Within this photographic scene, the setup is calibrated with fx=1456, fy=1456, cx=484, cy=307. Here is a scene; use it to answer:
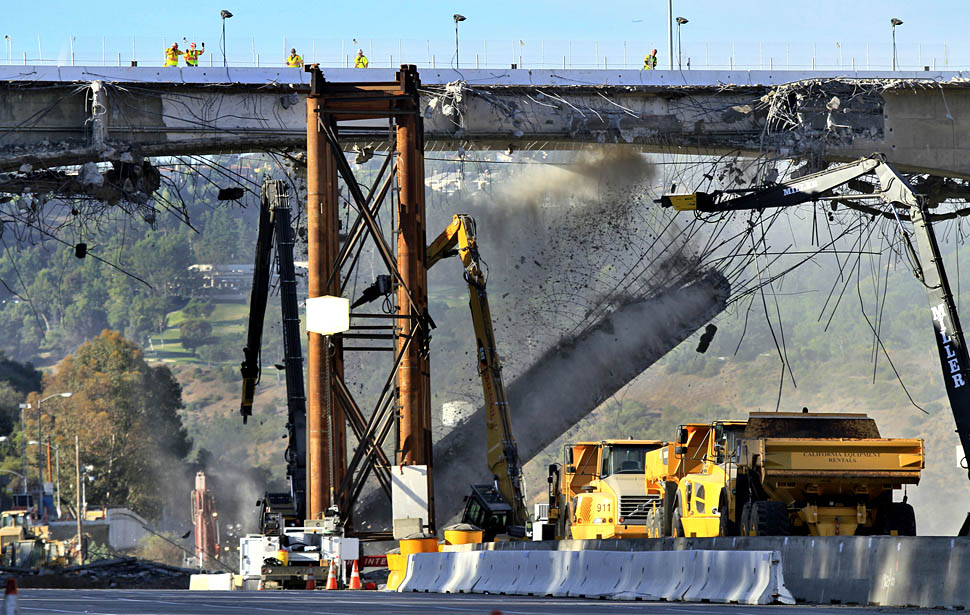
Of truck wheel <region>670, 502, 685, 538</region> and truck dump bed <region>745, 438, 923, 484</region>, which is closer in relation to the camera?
truck dump bed <region>745, 438, 923, 484</region>

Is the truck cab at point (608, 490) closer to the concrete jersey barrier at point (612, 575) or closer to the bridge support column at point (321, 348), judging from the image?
the bridge support column at point (321, 348)

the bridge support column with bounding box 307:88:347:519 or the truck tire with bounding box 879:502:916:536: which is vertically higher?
the bridge support column with bounding box 307:88:347:519

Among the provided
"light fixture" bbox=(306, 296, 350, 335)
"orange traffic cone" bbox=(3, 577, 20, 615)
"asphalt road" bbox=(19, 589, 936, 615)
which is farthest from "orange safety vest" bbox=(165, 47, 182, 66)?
"orange traffic cone" bbox=(3, 577, 20, 615)

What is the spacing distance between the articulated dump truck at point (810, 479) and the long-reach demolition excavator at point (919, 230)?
1.45 m

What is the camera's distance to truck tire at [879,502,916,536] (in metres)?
23.0

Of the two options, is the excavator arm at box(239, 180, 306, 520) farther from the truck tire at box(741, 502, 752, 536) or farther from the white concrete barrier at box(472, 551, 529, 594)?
the truck tire at box(741, 502, 752, 536)

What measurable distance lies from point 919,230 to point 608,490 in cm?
827

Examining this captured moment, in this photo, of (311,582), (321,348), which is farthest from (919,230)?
(311,582)

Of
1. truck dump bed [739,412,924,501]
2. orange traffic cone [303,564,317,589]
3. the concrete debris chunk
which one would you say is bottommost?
orange traffic cone [303,564,317,589]

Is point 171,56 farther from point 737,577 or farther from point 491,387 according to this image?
point 737,577

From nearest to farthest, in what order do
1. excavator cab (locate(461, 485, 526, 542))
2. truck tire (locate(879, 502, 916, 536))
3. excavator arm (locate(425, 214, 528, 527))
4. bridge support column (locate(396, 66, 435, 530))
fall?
1. truck tire (locate(879, 502, 916, 536))
2. bridge support column (locate(396, 66, 435, 530))
3. excavator cab (locate(461, 485, 526, 542))
4. excavator arm (locate(425, 214, 528, 527))

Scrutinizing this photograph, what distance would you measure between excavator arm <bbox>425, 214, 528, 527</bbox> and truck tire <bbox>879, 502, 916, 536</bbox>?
16493 mm

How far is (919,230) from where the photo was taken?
28469 mm

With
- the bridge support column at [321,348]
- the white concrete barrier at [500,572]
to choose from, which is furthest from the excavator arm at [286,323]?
the white concrete barrier at [500,572]
